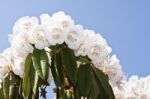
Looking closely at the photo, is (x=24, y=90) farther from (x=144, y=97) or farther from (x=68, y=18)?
(x=144, y=97)

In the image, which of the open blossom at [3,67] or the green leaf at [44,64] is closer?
the green leaf at [44,64]

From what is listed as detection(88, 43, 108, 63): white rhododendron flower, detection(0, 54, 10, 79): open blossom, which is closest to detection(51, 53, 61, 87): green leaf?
detection(88, 43, 108, 63): white rhododendron flower

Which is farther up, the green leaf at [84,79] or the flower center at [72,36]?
the flower center at [72,36]

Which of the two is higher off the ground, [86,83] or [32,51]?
[32,51]

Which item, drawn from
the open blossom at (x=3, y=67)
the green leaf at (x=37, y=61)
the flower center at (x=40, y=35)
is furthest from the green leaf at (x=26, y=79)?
the open blossom at (x=3, y=67)

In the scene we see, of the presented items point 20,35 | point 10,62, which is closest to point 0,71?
point 10,62

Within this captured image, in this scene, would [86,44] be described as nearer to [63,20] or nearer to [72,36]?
[72,36]

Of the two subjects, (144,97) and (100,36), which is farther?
(144,97)

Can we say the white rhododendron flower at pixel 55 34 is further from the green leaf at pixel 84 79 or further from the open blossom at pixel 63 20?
the green leaf at pixel 84 79
